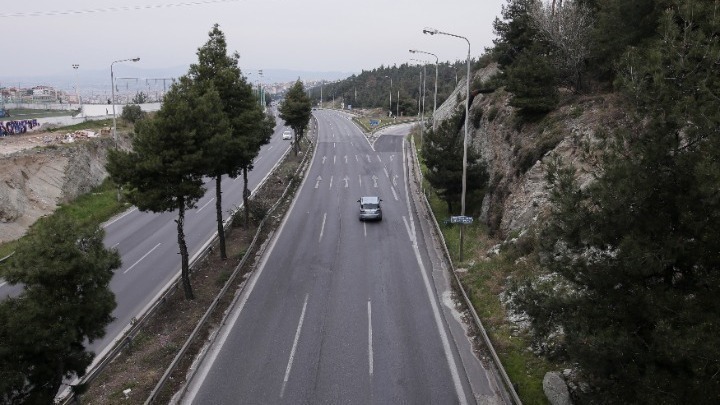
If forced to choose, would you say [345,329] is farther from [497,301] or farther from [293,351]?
[497,301]

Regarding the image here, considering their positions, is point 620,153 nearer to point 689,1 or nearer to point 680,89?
point 680,89

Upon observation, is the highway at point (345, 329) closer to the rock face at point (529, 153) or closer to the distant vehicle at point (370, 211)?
the distant vehicle at point (370, 211)

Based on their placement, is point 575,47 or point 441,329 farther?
point 575,47

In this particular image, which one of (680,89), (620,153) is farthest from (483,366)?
(680,89)

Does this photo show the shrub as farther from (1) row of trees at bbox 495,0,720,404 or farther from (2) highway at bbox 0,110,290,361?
(1) row of trees at bbox 495,0,720,404

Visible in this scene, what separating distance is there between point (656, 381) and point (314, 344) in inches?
419

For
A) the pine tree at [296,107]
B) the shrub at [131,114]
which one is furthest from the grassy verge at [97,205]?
the shrub at [131,114]

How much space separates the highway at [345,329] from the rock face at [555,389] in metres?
1.31

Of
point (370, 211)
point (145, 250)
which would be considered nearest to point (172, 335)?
point (145, 250)

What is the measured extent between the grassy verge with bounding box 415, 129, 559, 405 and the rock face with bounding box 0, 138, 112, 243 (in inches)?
1034

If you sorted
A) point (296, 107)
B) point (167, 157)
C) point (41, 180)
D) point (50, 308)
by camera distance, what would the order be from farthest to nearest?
1. point (296, 107)
2. point (41, 180)
3. point (167, 157)
4. point (50, 308)

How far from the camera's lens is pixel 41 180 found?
3538 cm

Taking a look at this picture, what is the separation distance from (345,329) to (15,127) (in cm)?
4547

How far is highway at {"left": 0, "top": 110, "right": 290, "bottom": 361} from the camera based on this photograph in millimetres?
20091
